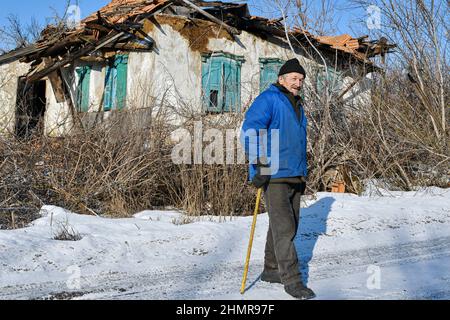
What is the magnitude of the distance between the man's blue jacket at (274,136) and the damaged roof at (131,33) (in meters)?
9.42

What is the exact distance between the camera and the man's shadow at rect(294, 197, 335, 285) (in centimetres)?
570

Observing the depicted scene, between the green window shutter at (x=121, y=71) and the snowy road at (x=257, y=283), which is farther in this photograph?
the green window shutter at (x=121, y=71)

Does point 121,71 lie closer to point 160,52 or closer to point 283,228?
point 160,52

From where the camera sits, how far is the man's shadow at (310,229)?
570cm

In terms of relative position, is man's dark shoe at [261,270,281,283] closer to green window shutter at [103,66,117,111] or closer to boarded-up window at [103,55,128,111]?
boarded-up window at [103,55,128,111]

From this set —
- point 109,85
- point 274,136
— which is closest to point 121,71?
point 109,85

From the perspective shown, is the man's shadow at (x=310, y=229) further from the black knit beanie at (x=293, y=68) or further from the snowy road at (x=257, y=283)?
the black knit beanie at (x=293, y=68)

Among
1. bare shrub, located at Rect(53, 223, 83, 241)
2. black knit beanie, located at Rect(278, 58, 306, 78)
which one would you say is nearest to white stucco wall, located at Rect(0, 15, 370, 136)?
bare shrub, located at Rect(53, 223, 83, 241)

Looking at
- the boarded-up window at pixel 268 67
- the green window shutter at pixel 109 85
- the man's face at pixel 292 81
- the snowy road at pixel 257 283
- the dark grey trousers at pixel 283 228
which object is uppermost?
the boarded-up window at pixel 268 67

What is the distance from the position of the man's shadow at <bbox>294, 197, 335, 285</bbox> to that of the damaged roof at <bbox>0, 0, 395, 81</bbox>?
21.4 ft

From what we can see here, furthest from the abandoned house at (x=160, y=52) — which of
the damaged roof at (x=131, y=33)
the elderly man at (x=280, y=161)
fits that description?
the elderly man at (x=280, y=161)

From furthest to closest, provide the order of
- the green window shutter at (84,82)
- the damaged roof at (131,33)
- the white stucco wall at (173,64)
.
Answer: the green window shutter at (84,82)
the white stucco wall at (173,64)
the damaged roof at (131,33)

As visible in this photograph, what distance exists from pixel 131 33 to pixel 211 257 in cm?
989
